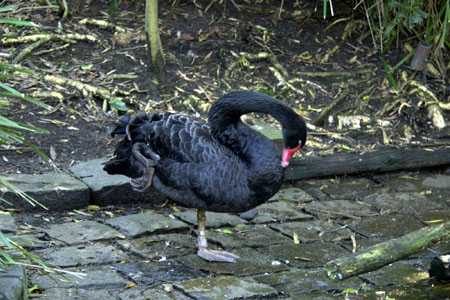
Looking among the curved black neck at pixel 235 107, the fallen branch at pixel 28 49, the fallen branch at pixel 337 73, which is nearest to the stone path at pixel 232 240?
the curved black neck at pixel 235 107

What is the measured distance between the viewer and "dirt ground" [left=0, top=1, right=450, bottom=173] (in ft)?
22.8

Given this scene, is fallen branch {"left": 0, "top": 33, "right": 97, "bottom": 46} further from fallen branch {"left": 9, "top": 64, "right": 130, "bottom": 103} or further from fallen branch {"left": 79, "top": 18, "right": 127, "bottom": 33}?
fallen branch {"left": 9, "top": 64, "right": 130, "bottom": 103}

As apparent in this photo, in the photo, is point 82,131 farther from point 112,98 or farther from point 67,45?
point 67,45

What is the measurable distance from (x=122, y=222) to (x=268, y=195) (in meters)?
0.91

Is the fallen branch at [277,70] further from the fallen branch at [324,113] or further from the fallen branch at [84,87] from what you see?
the fallen branch at [84,87]

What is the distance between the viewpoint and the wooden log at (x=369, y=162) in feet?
21.8

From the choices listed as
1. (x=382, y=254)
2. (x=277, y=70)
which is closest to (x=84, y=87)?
(x=277, y=70)

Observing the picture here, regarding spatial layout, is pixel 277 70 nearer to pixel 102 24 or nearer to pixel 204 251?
pixel 102 24

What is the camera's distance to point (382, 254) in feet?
14.3

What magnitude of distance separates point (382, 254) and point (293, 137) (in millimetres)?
1143

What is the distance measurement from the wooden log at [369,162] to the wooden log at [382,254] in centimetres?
208

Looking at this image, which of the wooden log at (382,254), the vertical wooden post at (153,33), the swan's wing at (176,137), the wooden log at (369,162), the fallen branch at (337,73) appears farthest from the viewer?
the fallen branch at (337,73)

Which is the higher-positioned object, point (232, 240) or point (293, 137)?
point (293, 137)

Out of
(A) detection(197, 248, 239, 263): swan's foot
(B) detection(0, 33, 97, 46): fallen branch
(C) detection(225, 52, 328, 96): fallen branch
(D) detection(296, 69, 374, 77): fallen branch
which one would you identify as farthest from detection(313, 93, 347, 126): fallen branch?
(A) detection(197, 248, 239, 263): swan's foot
